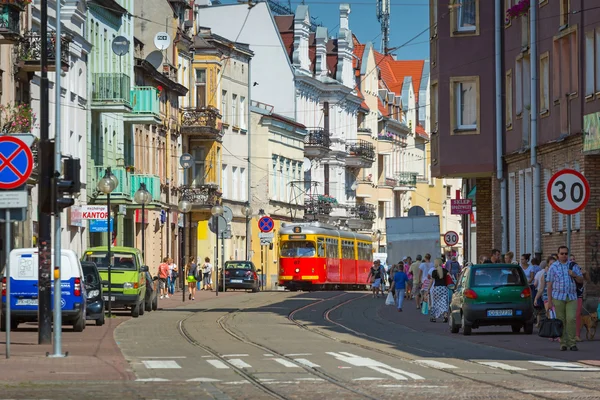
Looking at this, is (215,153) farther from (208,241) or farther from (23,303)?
(23,303)

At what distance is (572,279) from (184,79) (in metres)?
56.0

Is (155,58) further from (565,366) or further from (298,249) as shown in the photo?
(565,366)

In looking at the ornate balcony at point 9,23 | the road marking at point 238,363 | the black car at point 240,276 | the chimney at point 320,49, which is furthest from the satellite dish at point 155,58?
the road marking at point 238,363

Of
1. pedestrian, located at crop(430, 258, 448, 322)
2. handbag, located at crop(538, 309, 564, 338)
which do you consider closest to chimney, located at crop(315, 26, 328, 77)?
pedestrian, located at crop(430, 258, 448, 322)

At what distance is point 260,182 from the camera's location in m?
93.5

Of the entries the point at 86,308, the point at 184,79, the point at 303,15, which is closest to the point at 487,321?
the point at 86,308

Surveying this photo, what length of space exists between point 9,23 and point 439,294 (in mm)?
13354

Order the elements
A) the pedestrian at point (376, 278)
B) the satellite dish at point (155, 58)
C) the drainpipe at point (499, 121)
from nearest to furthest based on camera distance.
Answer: the drainpipe at point (499, 121) < the pedestrian at point (376, 278) < the satellite dish at point (155, 58)

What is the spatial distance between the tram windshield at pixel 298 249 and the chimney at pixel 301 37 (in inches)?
1188

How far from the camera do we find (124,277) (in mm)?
41969

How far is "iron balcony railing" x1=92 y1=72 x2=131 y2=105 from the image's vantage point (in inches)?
2393

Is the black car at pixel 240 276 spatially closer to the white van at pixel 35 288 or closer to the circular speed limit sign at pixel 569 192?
the white van at pixel 35 288

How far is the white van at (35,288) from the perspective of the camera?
3197cm

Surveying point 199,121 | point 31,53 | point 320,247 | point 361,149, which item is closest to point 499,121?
point 31,53
